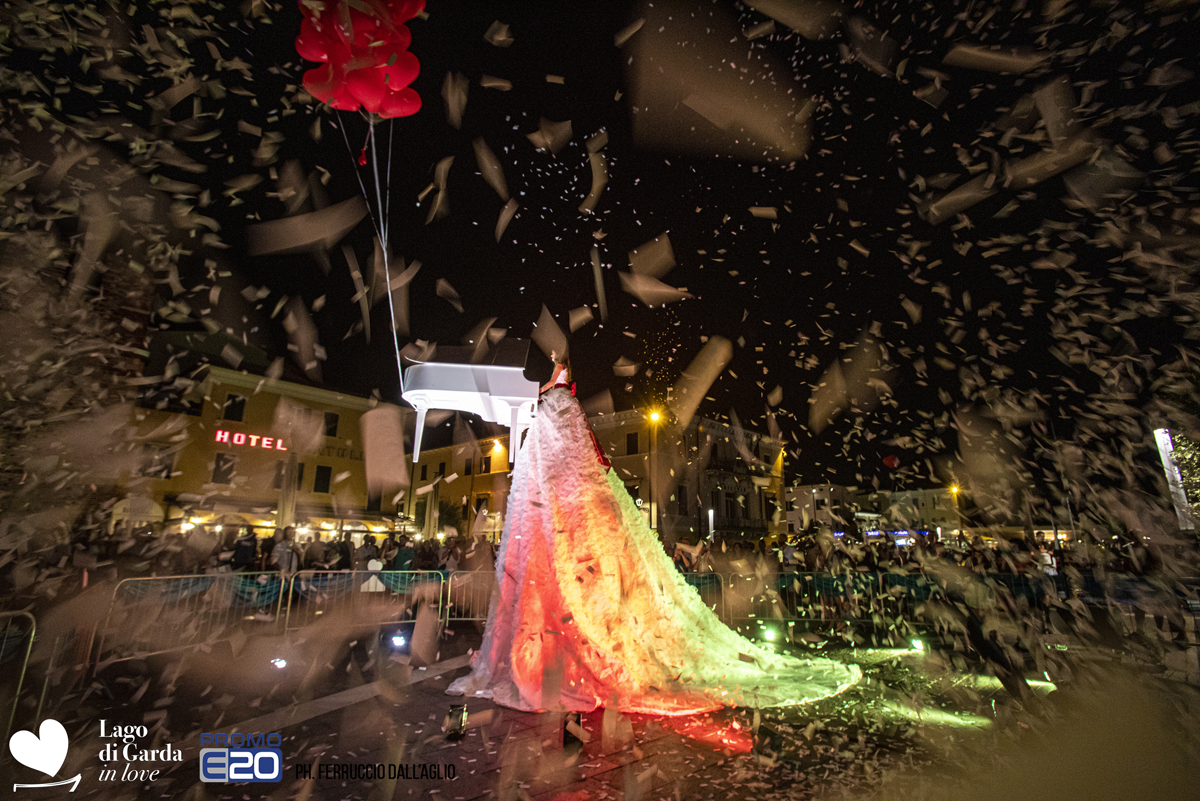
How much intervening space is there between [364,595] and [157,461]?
1755 centimetres

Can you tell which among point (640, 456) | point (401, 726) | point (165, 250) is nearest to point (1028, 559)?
point (401, 726)

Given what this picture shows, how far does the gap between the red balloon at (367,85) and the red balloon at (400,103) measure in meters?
0.14

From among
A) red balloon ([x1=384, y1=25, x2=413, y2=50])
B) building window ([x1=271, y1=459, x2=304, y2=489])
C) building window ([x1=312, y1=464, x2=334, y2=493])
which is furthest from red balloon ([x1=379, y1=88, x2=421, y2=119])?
building window ([x1=312, y1=464, x2=334, y2=493])

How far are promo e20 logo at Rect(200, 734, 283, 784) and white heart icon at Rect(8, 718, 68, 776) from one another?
808 millimetres

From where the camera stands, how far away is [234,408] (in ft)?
79.9

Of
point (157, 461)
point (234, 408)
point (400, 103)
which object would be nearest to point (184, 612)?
point (400, 103)

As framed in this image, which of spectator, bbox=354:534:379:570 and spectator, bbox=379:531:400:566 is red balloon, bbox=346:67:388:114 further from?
spectator, bbox=379:531:400:566

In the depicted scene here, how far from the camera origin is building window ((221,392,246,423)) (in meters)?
24.0

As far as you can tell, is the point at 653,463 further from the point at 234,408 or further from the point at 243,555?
the point at 243,555

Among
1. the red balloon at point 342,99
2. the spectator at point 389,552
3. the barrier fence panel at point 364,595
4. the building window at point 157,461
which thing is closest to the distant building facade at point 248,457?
the building window at point 157,461

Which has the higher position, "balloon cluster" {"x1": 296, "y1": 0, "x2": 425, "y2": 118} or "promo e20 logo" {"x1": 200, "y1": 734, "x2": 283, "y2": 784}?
"balloon cluster" {"x1": 296, "y1": 0, "x2": 425, "y2": 118}

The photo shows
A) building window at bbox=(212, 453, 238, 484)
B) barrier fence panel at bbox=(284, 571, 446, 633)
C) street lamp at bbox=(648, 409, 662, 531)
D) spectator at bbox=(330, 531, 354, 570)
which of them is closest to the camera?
barrier fence panel at bbox=(284, 571, 446, 633)

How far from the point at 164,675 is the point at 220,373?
22306mm

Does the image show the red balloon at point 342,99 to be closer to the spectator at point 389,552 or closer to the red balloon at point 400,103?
the red balloon at point 400,103
